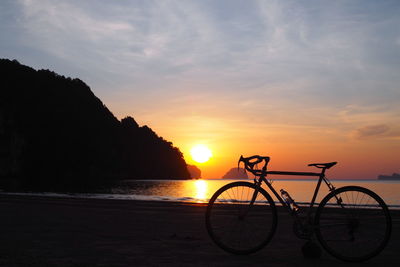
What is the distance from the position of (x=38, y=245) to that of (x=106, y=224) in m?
3.77

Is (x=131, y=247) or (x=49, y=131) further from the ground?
(x=49, y=131)

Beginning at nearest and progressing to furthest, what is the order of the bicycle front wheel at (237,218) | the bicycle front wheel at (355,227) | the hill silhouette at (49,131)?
the bicycle front wheel at (355,227)
the bicycle front wheel at (237,218)
the hill silhouette at (49,131)

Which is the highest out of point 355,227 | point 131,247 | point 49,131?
point 49,131

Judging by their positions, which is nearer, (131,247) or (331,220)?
(331,220)

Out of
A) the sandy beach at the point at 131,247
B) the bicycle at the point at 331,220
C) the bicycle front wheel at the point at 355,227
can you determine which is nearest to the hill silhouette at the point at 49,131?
the sandy beach at the point at 131,247

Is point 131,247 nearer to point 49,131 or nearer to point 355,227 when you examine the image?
point 355,227

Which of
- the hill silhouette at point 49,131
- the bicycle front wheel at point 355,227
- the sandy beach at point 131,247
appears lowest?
the sandy beach at point 131,247

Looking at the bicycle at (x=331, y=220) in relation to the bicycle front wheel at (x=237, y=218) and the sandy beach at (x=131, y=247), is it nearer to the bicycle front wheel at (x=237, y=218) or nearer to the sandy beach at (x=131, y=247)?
the bicycle front wheel at (x=237, y=218)

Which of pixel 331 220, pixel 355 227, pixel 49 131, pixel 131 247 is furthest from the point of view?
pixel 49 131

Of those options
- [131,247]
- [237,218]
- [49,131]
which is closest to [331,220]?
[237,218]

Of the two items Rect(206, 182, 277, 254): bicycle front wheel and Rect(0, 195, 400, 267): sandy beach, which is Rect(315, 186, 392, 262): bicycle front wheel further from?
Rect(206, 182, 277, 254): bicycle front wheel

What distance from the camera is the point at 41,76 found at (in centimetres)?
15575

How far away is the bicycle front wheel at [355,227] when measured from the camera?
6.27m

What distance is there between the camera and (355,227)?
250 inches
